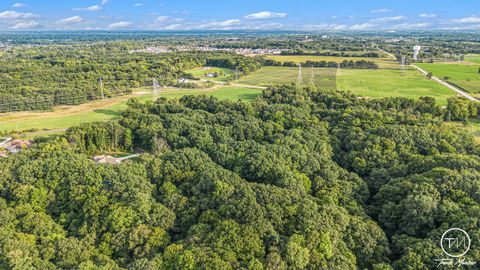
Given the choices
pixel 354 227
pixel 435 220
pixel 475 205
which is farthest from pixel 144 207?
pixel 475 205

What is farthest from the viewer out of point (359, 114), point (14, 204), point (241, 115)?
point (241, 115)

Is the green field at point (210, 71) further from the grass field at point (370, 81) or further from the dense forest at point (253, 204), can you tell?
the dense forest at point (253, 204)

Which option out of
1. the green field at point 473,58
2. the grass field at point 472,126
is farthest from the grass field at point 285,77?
the green field at point 473,58

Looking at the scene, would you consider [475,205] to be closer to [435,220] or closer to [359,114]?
[435,220]

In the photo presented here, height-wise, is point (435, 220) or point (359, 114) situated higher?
point (359, 114)

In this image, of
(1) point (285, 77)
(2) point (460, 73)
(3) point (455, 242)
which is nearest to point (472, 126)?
(3) point (455, 242)

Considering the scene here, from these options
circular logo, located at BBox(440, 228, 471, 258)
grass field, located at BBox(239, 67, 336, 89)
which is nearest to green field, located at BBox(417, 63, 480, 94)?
grass field, located at BBox(239, 67, 336, 89)
